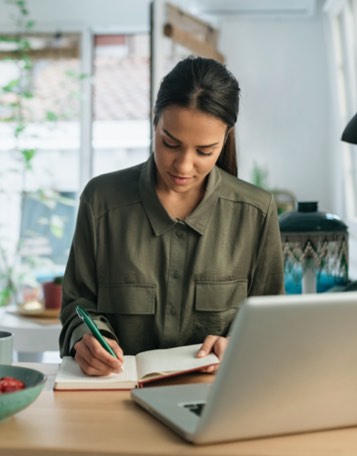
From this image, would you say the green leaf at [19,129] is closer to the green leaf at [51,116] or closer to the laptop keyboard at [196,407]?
the green leaf at [51,116]

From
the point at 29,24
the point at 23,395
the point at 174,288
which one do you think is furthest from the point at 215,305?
the point at 29,24

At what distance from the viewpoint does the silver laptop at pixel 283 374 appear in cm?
95

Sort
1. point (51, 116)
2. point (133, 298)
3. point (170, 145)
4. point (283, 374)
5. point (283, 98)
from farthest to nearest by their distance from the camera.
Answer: point (51, 116), point (283, 98), point (133, 298), point (170, 145), point (283, 374)

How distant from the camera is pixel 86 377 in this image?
1.39 meters

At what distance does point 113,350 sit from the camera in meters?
1.46

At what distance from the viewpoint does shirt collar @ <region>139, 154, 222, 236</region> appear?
1.74m

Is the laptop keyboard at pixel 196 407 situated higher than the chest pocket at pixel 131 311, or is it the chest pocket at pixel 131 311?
the chest pocket at pixel 131 311

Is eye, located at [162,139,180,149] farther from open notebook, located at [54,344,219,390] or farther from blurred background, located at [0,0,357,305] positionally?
blurred background, located at [0,0,357,305]

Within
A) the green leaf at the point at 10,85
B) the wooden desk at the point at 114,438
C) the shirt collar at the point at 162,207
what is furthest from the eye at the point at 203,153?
the green leaf at the point at 10,85

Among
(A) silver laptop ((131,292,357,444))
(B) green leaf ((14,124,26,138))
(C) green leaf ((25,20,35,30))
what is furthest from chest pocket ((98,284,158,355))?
(C) green leaf ((25,20,35,30))

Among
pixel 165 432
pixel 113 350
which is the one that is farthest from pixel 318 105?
pixel 165 432

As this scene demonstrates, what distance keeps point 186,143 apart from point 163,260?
296 mm

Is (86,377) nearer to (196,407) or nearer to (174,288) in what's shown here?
(196,407)

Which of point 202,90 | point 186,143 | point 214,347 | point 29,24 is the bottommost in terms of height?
point 214,347
